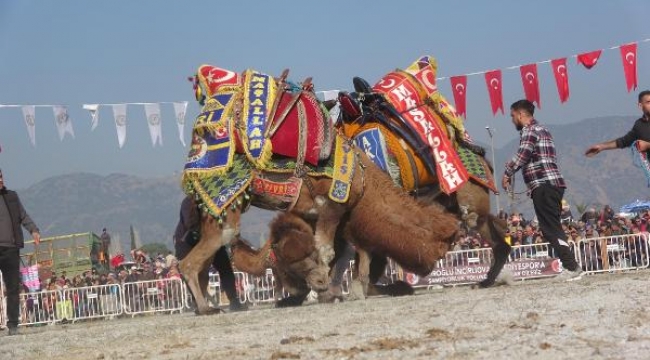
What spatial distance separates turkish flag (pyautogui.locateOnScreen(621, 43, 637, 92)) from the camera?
730 inches

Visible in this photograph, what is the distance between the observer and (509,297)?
8.95 metres

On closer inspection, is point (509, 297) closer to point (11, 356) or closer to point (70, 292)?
point (11, 356)

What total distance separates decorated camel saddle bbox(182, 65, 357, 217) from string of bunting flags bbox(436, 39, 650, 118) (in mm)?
8783

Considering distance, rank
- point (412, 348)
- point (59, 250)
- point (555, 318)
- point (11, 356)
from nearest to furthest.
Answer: point (412, 348), point (555, 318), point (11, 356), point (59, 250)

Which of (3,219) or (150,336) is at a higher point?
(3,219)

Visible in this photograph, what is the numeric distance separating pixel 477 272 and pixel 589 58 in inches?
162

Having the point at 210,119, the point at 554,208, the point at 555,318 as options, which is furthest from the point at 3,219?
the point at 555,318

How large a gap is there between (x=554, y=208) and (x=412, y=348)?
6.06 meters

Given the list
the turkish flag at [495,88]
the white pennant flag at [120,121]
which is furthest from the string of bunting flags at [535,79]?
the white pennant flag at [120,121]

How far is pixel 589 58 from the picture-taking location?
18891mm

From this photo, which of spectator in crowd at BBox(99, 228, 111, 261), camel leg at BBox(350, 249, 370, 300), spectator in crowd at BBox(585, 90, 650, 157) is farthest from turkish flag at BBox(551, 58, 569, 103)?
spectator in crowd at BBox(99, 228, 111, 261)

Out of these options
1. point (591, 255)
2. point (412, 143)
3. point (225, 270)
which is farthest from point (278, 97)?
point (591, 255)

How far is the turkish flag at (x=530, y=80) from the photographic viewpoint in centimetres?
1936

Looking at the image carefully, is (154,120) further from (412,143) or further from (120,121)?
(412,143)
